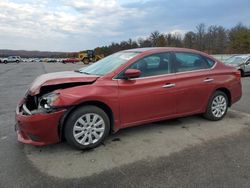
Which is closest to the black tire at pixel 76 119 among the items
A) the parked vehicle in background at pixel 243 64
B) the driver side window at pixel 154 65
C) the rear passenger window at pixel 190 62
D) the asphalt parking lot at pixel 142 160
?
the asphalt parking lot at pixel 142 160

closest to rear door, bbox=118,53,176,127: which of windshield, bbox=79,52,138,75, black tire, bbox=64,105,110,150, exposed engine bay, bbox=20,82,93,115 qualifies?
windshield, bbox=79,52,138,75

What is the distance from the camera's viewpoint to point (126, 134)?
14.8 ft

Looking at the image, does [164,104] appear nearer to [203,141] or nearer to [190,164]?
[203,141]

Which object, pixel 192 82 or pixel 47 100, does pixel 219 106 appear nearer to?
pixel 192 82

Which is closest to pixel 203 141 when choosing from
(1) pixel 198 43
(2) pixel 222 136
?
(2) pixel 222 136

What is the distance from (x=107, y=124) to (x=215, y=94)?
2543 millimetres

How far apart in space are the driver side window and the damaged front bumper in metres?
1.53

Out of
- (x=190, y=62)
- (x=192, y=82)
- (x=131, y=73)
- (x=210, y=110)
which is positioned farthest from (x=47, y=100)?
(x=210, y=110)

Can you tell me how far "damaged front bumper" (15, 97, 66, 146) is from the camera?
138 inches

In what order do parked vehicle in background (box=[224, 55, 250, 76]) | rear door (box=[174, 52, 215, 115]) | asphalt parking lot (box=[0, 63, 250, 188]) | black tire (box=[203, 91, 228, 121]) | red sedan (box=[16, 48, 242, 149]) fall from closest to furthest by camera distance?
asphalt parking lot (box=[0, 63, 250, 188])
red sedan (box=[16, 48, 242, 149])
rear door (box=[174, 52, 215, 115])
black tire (box=[203, 91, 228, 121])
parked vehicle in background (box=[224, 55, 250, 76])

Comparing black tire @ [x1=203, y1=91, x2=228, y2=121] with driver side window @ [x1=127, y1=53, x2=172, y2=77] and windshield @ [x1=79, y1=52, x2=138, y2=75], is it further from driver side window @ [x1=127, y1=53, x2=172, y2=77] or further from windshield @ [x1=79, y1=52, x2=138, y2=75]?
windshield @ [x1=79, y1=52, x2=138, y2=75]

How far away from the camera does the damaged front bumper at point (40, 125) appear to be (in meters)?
3.50

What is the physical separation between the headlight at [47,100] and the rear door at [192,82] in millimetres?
2234

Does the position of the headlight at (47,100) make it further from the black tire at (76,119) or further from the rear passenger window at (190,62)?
the rear passenger window at (190,62)
